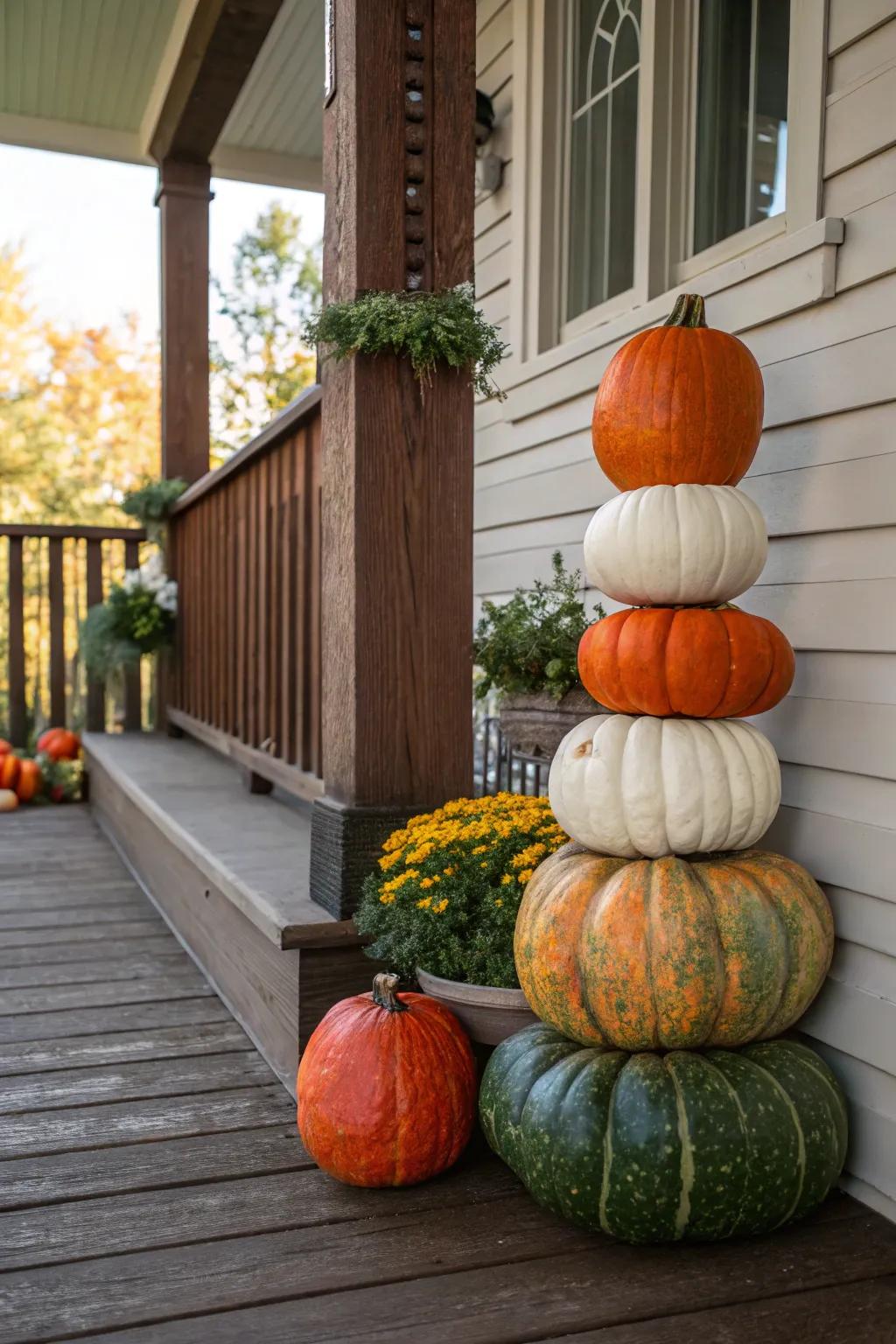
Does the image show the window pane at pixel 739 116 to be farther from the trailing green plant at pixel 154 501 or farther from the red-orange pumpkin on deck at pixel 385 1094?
the trailing green plant at pixel 154 501

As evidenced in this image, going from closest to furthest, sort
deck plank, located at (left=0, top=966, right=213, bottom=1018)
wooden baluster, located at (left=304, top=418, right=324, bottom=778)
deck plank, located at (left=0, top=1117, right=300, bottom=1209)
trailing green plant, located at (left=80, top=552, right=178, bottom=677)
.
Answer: deck plank, located at (left=0, top=1117, right=300, bottom=1209) < deck plank, located at (left=0, top=966, right=213, bottom=1018) < wooden baluster, located at (left=304, top=418, right=324, bottom=778) < trailing green plant, located at (left=80, top=552, right=178, bottom=677)

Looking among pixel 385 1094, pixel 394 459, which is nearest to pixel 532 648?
pixel 394 459

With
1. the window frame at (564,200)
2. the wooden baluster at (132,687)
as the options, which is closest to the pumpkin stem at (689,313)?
the window frame at (564,200)

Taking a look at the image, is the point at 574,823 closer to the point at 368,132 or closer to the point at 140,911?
the point at 368,132

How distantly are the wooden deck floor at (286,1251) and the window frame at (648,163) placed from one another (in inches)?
64.3

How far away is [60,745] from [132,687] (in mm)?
419

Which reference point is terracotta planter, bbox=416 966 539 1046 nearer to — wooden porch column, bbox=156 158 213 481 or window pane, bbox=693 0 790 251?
window pane, bbox=693 0 790 251

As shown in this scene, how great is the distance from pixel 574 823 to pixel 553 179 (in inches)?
83.9

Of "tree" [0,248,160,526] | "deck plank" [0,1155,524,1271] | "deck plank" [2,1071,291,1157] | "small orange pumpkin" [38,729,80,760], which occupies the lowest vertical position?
"deck plank" [0,1155,524,1271]

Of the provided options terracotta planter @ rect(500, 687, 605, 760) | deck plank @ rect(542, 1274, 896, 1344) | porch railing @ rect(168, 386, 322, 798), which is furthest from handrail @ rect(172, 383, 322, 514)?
deck plank @ rect(542, 1274, 896, 1344)

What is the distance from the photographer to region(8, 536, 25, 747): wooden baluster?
214 inches

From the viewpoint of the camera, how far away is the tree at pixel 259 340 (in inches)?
460

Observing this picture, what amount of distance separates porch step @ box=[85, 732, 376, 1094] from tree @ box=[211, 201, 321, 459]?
7865mm

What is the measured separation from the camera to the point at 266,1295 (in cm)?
149
